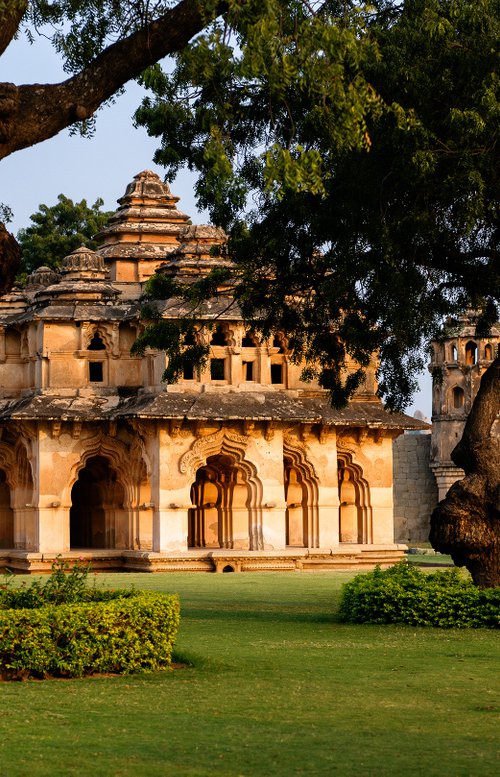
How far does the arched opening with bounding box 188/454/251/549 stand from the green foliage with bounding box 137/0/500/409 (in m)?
12.5

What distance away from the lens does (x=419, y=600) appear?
16797 millimetres

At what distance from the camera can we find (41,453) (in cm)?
3138

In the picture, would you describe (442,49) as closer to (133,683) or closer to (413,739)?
(133,683)

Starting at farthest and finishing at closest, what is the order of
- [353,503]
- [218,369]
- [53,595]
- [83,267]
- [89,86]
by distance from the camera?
[353,503], [83,267], [218,369], [53,595], [89,86]

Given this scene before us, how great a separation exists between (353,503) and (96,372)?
21.8 feet

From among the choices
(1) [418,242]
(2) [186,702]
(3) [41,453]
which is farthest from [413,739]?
(3) [41,453]

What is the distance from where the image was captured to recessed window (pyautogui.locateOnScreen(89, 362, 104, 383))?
Result: 106ft

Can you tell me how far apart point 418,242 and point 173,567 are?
1379cm

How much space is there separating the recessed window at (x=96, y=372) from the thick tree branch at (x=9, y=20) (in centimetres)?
2072

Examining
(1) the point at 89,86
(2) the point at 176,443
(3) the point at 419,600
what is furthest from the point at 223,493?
(1) the point at 89,86

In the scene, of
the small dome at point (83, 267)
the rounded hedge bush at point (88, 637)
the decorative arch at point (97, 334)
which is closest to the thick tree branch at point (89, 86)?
the rounded hedge bush at point (88, 637)

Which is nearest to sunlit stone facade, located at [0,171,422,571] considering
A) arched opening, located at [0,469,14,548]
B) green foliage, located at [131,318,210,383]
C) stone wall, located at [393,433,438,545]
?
arched opening, located at [0,469,14,548]

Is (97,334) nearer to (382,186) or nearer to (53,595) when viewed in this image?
(382,186)

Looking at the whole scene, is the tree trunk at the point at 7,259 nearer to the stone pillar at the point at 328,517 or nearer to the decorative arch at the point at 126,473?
the decorative arch at the point at 126,473
